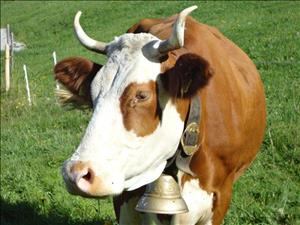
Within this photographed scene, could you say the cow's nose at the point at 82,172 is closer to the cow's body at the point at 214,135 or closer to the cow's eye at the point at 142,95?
the cow's eye at the point at 142,95

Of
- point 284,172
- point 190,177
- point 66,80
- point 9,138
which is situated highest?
point 66,80

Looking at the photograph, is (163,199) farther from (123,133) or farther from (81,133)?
(81,133)

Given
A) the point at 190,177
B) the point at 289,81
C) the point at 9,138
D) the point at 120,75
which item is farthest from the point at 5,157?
the point at 120,75

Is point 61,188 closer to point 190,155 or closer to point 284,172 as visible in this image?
point 284,172

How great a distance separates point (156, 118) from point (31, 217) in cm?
331

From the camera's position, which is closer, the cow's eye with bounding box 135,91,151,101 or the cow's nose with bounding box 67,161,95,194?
the cow's nose with bounding box 67,161,95,194

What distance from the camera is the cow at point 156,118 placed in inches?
131

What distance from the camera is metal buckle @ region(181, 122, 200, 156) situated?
12.6 ft

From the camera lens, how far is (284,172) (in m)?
6.10

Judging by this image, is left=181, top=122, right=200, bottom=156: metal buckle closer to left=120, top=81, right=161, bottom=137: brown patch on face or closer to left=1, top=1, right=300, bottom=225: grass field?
left=120, top=81, right=161, bottom=137: brown patch on face

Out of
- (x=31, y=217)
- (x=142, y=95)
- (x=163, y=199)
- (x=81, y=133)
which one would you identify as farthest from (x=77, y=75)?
(x=81, y=133)

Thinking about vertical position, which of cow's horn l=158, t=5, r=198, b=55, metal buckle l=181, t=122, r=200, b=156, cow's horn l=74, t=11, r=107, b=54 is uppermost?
cow's horn l=158, t=5, r=198, b=55

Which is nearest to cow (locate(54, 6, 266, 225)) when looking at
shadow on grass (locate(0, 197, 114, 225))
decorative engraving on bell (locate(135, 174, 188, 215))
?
decorative engraving on bell (locate(135, 174, 188, 215))

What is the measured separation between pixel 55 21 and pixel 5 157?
19.8m
